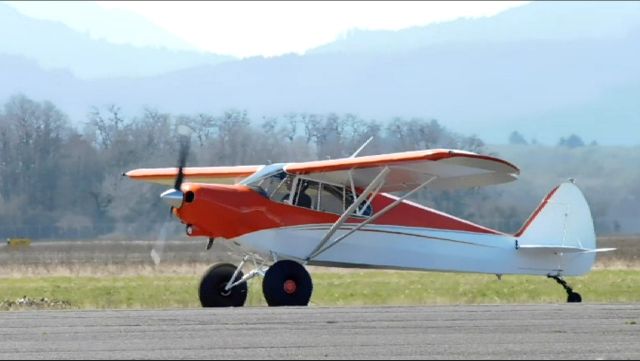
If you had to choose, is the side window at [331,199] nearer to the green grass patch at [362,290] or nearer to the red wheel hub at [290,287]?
the red wheel hub at [290,287]

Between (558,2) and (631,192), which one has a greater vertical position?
(558,2)

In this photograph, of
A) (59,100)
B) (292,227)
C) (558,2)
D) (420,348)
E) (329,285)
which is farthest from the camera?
(558,2)

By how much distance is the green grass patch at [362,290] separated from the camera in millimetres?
20422

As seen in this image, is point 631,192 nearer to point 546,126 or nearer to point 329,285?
point 329,285

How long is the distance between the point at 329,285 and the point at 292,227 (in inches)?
301

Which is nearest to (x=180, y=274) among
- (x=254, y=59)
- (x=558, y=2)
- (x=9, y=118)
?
(x=9, y=118)

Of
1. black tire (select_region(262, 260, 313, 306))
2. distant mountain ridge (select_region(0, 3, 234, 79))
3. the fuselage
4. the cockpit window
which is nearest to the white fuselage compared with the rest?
the fuselage

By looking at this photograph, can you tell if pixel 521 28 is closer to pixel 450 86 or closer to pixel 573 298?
pixel 450 86

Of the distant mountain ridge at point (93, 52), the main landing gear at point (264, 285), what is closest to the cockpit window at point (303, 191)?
the main landing gear at point (264, 285)

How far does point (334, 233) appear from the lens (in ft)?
59.3

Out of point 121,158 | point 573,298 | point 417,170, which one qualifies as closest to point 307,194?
point 417,170

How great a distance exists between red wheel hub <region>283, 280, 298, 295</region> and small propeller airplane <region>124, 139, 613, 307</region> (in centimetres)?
1

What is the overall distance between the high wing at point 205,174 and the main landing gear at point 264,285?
2.53m

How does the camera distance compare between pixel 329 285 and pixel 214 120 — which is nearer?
pixel 329 285
